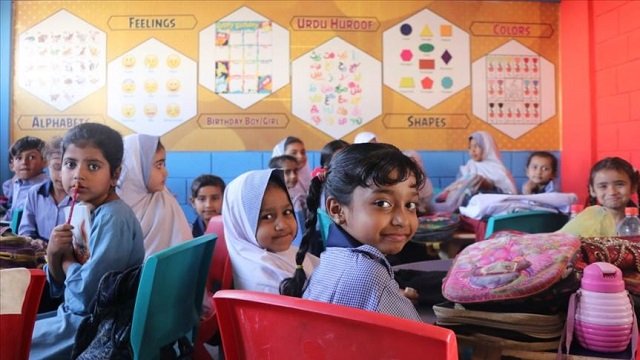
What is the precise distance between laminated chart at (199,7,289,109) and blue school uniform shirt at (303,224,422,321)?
337 cm

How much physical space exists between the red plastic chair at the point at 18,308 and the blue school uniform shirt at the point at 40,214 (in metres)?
1.49

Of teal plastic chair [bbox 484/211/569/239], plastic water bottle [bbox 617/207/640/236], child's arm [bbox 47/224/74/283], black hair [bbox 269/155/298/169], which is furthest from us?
black hair [bbox 269/155/298/169]

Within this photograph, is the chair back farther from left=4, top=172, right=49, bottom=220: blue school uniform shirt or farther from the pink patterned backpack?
left=4, top=172, right=49, bottom=220: blue school uniform shirt

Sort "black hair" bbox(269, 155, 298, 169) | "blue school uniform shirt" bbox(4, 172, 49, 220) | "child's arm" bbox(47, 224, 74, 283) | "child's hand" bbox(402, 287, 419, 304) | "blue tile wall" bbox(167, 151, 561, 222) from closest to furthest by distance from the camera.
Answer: "child's hand" bbox(402, 287, 419, 304) < "child's arm" bbox(47, 224, 74, 283) < "blue school uniform shirt" bbox(4, 172, 49, 220) < "black hair" bbox(269, 155, 298, 169) < "blue tile wall" bbox(167, 151, 561, 222)

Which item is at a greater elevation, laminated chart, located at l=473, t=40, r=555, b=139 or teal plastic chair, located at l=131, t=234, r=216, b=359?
laminated chart, located at l=473, t=40, r=555, b=139

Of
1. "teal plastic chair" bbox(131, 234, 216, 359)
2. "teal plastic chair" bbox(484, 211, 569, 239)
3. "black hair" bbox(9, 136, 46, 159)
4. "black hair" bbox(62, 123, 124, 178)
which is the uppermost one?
"black hair" bbox(9, 136, 46, 159)

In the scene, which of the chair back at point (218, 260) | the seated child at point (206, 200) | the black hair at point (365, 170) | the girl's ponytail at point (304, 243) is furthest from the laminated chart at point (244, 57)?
the black hair at point (365, 170)

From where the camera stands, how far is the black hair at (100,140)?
5.38 feet

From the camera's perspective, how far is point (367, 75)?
4324mm

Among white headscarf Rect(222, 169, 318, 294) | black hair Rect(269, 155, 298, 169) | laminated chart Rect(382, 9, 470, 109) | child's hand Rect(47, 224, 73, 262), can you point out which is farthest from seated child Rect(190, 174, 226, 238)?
laminated chart Rect(382, 9, 470, 109)

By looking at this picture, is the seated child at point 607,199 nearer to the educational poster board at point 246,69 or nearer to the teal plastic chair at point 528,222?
the teal plastic chair at point 528,222

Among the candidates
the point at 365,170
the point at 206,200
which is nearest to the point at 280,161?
the point at 206,200

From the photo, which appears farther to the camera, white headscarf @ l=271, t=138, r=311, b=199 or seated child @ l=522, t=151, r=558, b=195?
seated child @ l=522, t=151, r=558, b=195

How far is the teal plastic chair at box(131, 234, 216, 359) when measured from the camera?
1.30 metres
